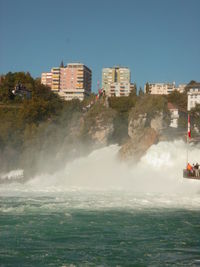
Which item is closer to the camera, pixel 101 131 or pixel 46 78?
pixel 101 131

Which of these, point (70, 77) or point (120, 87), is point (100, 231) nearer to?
point (70, 77)

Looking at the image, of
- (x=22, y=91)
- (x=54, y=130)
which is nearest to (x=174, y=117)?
(x=22, y=91)

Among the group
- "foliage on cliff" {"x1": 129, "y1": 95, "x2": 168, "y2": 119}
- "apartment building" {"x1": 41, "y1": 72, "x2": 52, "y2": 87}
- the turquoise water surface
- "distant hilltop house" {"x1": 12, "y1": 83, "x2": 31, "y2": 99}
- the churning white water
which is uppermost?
"apartment building" {"x1": 41, "y1": 72, "x2": 52, "y2": 87}

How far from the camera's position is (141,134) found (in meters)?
48.7

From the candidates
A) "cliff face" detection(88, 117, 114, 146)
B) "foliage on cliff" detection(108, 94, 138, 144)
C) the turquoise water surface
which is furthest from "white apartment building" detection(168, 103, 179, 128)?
the turquoise water surface

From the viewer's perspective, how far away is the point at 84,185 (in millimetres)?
42500

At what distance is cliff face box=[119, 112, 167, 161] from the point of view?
46.6 meters

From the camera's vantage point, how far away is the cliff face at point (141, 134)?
4658cm

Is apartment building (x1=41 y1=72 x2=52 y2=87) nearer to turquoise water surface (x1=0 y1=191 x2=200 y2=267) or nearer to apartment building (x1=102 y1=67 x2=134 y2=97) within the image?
apartment building (x1=102 y1=67 x2=134 y2=97)

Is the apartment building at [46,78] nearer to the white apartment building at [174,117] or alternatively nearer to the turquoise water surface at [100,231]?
the white apartment building at [174,117]

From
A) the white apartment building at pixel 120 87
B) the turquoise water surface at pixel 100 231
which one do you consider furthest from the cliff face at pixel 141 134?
the white apartment building at pixel 120 87

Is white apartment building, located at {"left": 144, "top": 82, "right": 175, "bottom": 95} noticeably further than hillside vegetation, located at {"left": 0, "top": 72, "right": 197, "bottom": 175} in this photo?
Yes

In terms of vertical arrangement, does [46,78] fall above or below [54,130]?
above

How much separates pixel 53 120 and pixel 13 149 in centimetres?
723
